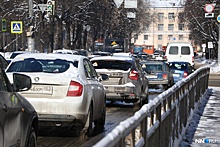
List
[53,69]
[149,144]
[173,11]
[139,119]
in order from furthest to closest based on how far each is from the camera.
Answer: [173,11], [53,69], [149,144], [139,119]

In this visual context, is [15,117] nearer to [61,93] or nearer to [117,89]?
[61,93]

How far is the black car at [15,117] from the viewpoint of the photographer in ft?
18.8

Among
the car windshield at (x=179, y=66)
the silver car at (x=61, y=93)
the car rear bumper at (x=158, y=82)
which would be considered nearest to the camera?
the silver car at (x=61, y=93)

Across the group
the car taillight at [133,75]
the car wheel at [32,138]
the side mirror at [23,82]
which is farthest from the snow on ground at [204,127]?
the side mirror at [23,82]

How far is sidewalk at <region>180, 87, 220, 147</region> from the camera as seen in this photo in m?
10.3

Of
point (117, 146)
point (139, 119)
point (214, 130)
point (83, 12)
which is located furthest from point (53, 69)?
point (83, 12)

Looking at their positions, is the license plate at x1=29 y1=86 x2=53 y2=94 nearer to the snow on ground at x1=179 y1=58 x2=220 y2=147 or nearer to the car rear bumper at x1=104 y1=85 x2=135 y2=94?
the snow on ground at x1=179 y1=58 x2=220 y2=147

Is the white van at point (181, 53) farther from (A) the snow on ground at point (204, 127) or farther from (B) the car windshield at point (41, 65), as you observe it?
(B) the car windshield at point (41, 65)

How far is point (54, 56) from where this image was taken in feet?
36.4

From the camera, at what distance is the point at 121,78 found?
53.2 ft

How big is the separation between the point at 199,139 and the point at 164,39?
143 meters

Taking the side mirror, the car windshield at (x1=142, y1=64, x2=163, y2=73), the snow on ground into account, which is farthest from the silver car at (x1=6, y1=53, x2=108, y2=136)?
the car windshield at (x1=142, y1=64, x2=163, y2=73)

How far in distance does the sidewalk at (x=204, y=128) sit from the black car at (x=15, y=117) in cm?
381

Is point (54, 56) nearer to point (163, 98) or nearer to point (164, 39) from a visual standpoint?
point (163, 98)
